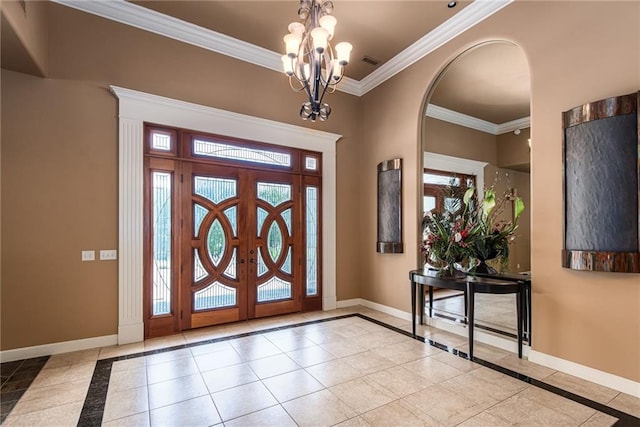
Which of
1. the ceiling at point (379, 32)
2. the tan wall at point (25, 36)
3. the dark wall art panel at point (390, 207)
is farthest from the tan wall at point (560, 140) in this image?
the tan wall at point (25, 36)

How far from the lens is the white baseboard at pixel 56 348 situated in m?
Result: 3.24

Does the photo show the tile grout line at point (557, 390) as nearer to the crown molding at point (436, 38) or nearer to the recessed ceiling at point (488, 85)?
the recessed ceiling at point (488, 85)

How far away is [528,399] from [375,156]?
13.1 ft

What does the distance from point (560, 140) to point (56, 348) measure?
5.97 meters

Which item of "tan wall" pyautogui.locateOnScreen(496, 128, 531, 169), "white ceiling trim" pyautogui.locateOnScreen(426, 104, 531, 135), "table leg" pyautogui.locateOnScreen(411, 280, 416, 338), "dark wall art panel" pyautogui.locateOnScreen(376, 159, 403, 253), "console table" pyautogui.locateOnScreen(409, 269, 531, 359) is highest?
"white ceiling trim" pyautogui.locateOnScreen(426, 104, 531, 135)

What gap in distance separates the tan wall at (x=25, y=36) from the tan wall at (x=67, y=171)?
15 centimetres

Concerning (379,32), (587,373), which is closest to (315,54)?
(379,32)

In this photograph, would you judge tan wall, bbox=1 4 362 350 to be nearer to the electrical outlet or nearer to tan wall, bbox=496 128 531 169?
the electrical outlet

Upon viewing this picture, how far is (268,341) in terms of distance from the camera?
381 centimetres

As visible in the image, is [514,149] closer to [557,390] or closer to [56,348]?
[557,390]

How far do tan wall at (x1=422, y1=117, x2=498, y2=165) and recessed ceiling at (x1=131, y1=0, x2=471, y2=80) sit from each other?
133 centimetres

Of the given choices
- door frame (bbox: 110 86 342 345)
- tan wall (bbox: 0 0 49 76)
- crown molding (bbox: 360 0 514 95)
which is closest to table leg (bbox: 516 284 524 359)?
crown molding (bbox: 360 0 514 95)

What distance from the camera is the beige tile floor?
228cm

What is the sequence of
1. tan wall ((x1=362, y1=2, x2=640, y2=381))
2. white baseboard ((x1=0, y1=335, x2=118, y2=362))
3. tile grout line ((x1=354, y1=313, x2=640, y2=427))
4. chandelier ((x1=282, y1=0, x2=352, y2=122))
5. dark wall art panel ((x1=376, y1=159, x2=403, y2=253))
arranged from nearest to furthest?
1. tile grout line ((x1=354, y1=313, x2=640, y2=427))
2. tan wall ((x1=362, y1=2, x2=640, y2=381))
3. chandelier ((x1=282, y1=0, x2=352, y2=122))
4. white baseboard ((x1=0, y1=335, x2=118, y2=362))
5. dark wall art panel ((x1=376, y1=159, x2=403, y2=253))
